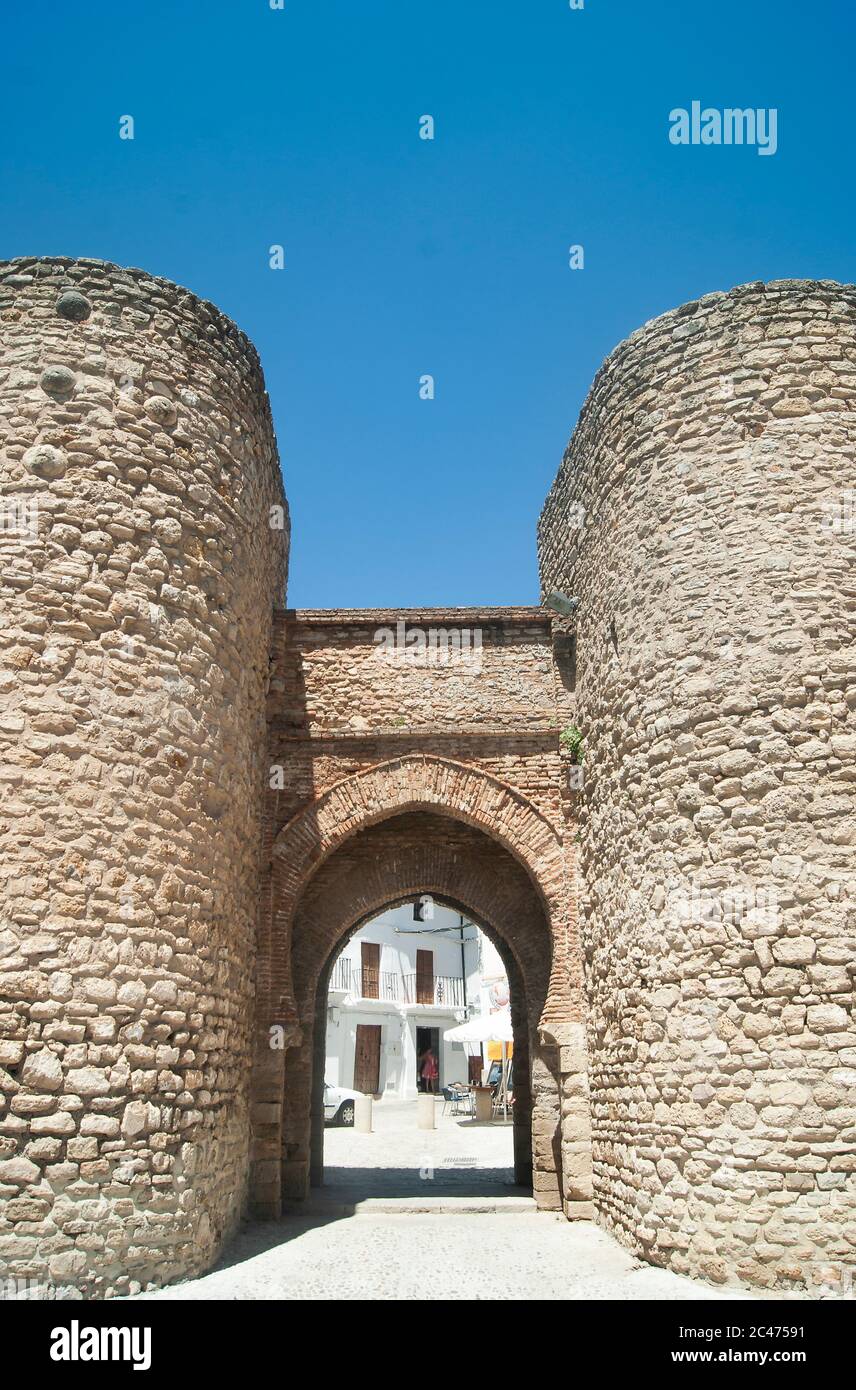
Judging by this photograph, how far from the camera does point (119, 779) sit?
5934 millimetres

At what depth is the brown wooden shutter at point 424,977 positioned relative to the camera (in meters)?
29.7

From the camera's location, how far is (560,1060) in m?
8.15

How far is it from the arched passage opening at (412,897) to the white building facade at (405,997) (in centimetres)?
1634

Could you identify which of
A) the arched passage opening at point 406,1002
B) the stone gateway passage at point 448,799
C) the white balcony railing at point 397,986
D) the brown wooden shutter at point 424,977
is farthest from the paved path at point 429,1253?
the brown wooden shutter at point 424,977

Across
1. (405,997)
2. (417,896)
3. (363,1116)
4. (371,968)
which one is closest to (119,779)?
(417,896)

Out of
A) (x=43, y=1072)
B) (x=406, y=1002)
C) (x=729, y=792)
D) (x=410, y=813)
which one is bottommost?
(x=406, y=1002)

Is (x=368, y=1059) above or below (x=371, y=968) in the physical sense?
below

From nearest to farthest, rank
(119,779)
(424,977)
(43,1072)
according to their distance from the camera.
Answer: (43,1072), (119,779), (424,977)

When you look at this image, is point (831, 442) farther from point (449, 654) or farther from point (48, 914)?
point (48, 914)

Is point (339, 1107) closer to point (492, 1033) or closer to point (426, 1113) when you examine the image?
point (426, 1113)

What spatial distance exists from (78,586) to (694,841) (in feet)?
13.6

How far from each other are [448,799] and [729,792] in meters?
3.21

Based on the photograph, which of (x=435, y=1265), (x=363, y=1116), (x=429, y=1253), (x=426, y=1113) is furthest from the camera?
(x=426, y=1113)

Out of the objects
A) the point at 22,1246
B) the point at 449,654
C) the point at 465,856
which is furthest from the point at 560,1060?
the point at 22,1246
